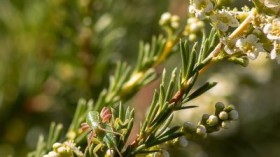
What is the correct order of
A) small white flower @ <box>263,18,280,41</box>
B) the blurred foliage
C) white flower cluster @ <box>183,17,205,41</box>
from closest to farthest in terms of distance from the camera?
small white flower @ <box>263,18,280,41</box>, white flower cluster @ <box>183,17,205,41</box>, the blurred foliage

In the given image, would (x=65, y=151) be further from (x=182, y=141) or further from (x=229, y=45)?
(x=229, y=45)

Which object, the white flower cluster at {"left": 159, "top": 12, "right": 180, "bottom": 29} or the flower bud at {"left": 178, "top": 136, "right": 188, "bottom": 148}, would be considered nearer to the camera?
the flower bud at {"left": 178, "top": 136, "right": 188, "bottom": 148}

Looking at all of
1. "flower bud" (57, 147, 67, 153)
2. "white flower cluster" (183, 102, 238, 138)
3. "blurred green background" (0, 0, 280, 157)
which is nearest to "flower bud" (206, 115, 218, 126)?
"white flower cluster" (183, 102, 238, 138)

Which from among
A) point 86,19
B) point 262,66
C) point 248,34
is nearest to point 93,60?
point 86,19

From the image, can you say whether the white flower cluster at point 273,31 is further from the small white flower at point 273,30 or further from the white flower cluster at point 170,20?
the white flower cluster at point 170,20

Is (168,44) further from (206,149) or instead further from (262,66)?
(262,66)

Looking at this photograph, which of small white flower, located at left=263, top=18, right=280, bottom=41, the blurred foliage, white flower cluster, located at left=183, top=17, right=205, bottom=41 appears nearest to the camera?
small white flower, located at left=263, top=18, right=280, bottom=41

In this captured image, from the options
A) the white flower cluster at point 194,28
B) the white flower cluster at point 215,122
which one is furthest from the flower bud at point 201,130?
the white flower cluster at point 194,28

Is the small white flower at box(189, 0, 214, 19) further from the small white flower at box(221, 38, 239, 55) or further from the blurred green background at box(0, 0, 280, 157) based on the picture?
the blurred green background at box(0, 0, 280, 157)
